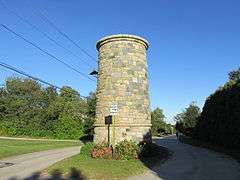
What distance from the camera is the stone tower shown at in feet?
76.8

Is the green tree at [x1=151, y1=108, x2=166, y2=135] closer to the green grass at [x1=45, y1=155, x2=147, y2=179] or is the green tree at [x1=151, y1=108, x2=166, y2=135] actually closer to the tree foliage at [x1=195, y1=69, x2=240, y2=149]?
the tree foliage at [x1=195, y1=69, x2=240, y2=149]

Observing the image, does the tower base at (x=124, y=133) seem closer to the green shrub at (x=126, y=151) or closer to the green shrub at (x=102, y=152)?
the green shrub at (x=102, y=152)

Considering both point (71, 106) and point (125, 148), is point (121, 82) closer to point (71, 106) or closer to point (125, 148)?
point (125, 148)

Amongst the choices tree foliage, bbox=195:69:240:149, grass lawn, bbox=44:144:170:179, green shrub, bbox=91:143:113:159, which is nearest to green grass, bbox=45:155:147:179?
grass lawn, bbox=44:144:170:179

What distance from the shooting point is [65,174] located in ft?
49.6

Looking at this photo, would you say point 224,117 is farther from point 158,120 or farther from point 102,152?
point 158,120

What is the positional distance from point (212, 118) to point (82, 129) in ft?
78.3

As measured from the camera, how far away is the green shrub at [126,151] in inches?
830

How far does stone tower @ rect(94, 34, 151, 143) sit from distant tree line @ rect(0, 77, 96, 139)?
18.5m

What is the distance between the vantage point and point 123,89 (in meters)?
23.5

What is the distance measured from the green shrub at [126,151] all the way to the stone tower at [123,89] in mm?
1229

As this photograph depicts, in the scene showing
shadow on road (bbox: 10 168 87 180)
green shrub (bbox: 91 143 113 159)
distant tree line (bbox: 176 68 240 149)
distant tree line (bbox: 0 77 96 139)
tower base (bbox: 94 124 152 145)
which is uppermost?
distant tree line (bbox: 0 77 96 139)

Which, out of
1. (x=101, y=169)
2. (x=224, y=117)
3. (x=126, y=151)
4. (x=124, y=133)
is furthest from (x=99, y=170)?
(x=224, y=117)

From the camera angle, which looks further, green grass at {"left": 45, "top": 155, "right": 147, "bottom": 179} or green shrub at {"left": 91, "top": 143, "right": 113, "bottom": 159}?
green shrub at {"left": 91, "top": 143, "right": 113, "bottom": 159}
